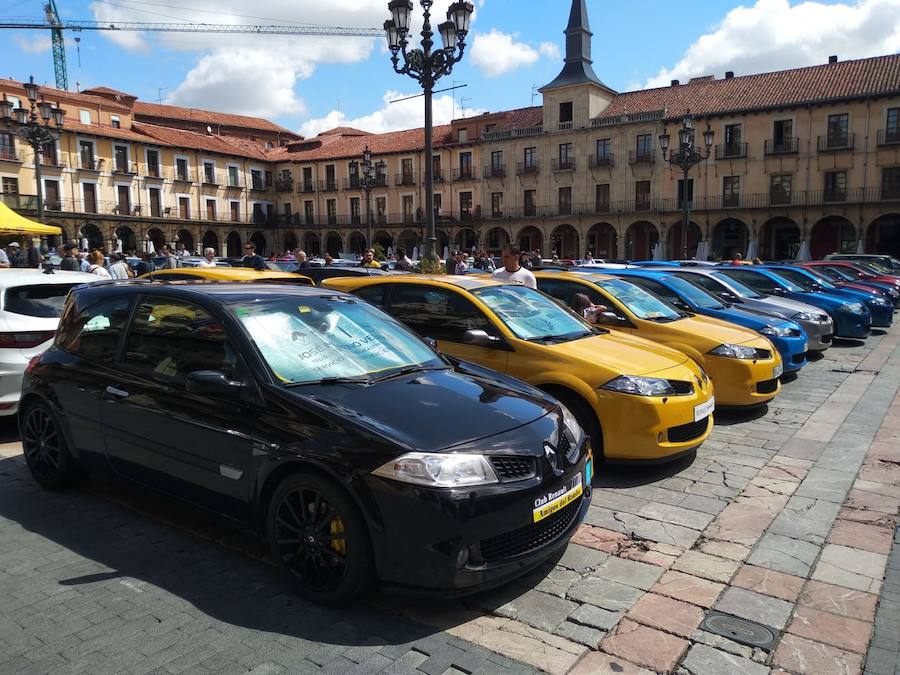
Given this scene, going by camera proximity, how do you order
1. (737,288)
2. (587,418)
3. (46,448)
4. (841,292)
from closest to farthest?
1. (46,448)
2. (587,418)
3. (737,288)
4. (841,292)

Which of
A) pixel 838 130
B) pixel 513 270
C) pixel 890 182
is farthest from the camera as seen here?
pixel 838 130

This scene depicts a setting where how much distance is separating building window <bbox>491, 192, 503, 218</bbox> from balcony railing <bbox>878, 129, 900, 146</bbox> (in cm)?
2307

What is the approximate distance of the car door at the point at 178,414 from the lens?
3.66 meters

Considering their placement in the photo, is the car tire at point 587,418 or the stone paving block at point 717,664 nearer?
the stone paving block at point 717,664

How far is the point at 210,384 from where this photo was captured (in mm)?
3553

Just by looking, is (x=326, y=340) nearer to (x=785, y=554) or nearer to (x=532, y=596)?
(x=532, y=596)

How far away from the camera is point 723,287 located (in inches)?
425

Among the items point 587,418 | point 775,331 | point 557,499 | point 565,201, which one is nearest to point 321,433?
point 557,499

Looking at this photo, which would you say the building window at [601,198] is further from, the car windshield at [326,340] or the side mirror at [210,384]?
the side mirror at [210,384]

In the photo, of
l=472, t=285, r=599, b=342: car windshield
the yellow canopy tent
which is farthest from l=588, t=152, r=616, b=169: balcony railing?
l=472, t=285, r=599, b=342: car windshield

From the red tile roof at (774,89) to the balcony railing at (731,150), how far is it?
1.99 m

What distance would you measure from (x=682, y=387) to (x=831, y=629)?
2.42 meters

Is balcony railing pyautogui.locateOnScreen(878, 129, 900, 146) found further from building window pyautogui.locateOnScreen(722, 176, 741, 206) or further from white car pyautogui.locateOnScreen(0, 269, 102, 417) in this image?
white car pyautogui.locateOnScreen(0, 269, 102, 417)

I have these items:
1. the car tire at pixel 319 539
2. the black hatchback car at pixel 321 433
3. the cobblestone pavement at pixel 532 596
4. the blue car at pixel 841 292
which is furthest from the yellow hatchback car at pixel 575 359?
the blue car at pixel 841 292
